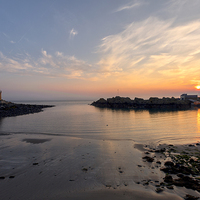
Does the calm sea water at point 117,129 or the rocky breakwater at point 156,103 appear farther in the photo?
the rocky breakwater at point 156,103

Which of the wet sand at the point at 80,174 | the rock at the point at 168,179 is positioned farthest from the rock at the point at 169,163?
the rock at the point at 168,179

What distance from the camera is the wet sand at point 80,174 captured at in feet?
19.8

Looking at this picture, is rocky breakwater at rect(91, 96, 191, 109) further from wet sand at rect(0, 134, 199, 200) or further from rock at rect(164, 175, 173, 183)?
rock at rect(164, 175, 173, 183)

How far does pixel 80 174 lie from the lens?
7672mm

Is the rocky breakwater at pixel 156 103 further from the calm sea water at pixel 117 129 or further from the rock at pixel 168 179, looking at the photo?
the rock at pixel 168 179

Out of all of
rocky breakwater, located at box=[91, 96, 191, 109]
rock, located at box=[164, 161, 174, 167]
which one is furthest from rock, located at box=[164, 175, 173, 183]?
rocky breakwater, located at box=[91, 96, 191, 109]

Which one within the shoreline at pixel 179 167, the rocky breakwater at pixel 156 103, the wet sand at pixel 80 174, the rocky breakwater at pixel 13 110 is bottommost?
the wet sand at pixel 80 174

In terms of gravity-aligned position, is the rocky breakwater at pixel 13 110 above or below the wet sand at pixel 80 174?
above

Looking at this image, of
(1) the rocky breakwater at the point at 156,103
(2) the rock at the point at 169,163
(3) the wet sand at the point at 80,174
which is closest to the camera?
(3) the wet sand at the point at 80,174

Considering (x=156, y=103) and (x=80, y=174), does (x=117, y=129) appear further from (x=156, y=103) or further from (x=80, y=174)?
(x=156, y=103)

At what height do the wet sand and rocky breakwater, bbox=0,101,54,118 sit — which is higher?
rocky breakwater, bbox=0,101,54,118

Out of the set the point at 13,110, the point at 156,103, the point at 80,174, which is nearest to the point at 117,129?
the point at 80,174

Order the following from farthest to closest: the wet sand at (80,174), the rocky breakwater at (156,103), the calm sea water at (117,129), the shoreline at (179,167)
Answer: the rocky breakwater at (156,103), the calm sea water at (117,129), the shoreline at (179,167), the wet sand at (80,174)

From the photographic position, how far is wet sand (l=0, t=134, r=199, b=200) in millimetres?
6043
